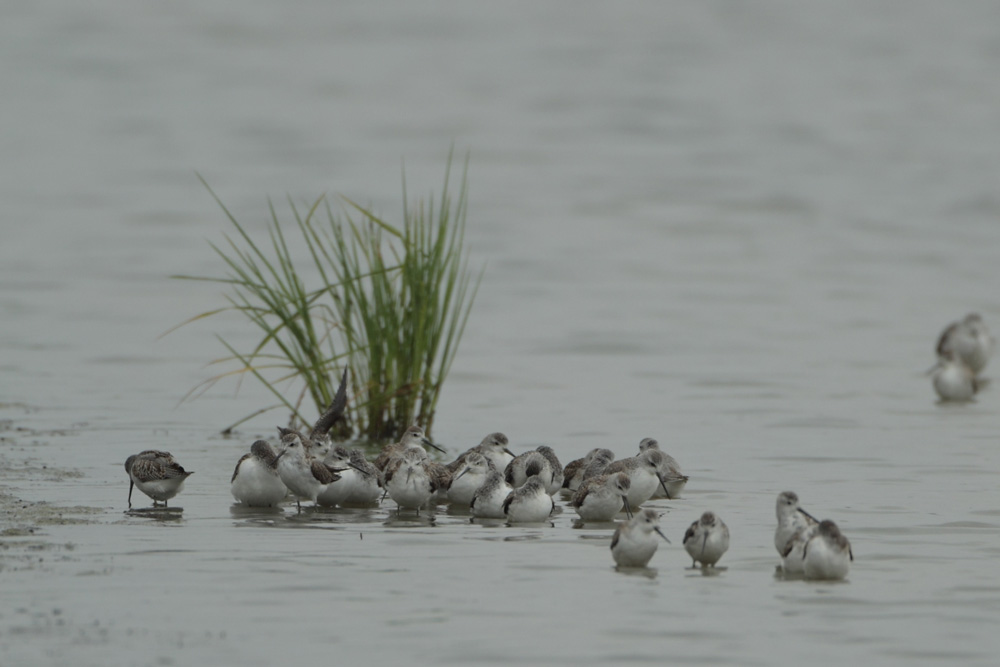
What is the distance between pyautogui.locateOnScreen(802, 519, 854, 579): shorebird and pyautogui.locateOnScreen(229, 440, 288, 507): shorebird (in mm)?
3888

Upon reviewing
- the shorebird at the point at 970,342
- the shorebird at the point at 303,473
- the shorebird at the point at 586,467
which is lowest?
the shorebird at the point at 303,473

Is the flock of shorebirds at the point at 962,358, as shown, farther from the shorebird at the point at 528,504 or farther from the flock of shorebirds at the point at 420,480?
the shorebird at the point at 528,504

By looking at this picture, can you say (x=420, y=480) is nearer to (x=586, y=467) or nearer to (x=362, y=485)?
(x=362, y=485)

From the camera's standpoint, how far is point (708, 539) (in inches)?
343

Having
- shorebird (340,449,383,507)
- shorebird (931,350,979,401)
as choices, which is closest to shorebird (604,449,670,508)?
shorebird (340,449,383,507)

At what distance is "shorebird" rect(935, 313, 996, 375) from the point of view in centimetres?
1912

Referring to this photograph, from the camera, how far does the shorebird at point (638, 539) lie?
865 centimetres

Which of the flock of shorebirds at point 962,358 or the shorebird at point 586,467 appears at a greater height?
the flock of shorebirds at point 962,358

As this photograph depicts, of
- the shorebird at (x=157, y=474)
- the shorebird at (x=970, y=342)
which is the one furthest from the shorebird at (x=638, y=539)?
the shorebird at (x=970, y=342)

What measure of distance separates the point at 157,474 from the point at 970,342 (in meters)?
12.6

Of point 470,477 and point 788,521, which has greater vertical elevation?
point 470,477

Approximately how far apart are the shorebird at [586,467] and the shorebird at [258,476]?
2424mm

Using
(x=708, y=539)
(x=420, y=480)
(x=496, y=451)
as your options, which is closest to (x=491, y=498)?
(x=420, y=480)

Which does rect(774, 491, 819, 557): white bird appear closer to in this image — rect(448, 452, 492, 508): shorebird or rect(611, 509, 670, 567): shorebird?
rect(611, 509, 670, 567): shorebird
